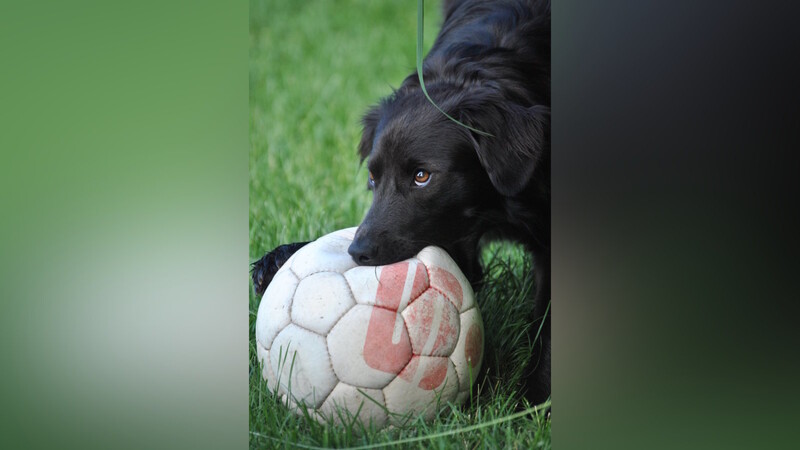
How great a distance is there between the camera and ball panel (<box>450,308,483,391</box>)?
2.17 metres

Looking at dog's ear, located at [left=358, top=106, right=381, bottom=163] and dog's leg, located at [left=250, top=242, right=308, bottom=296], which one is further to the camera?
dog's ear, located at [left=358, top=106, right=381, bottom=163]

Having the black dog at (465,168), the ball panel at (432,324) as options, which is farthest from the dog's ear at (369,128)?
the ball panel at (432,324)

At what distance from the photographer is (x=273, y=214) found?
3250 mm

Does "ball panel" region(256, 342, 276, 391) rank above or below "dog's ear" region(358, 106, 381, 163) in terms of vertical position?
below

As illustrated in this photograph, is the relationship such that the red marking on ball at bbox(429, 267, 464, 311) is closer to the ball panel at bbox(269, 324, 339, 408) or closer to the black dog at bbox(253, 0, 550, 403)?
the black dog at bbox(253, 0, 550, 403)

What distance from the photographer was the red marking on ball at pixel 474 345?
219cm

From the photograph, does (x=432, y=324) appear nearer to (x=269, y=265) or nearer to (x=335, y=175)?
(x=269, y=265)

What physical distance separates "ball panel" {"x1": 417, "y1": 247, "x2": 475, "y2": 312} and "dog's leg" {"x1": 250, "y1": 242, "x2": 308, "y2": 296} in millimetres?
515

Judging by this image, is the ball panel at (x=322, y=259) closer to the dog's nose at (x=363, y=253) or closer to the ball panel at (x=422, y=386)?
the dog's nose at (x=363, y=253)

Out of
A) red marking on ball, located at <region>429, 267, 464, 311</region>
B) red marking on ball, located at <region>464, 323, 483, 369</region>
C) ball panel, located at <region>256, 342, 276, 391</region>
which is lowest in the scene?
ball panel, located at <region>256, 342, 276, 391</region>
